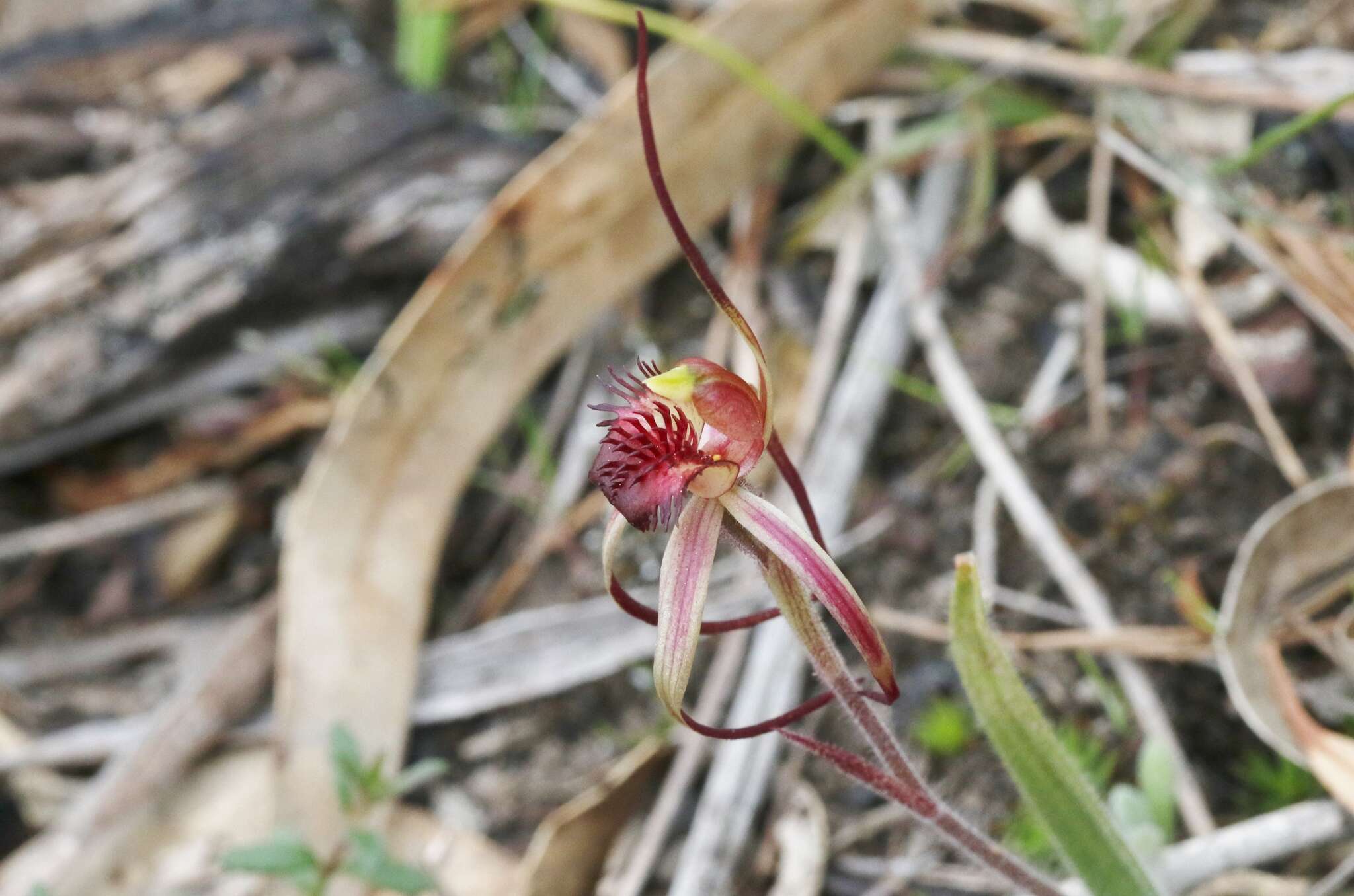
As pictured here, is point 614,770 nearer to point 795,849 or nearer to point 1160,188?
point 795,849

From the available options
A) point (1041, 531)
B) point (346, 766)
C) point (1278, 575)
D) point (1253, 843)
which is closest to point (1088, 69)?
point (1041, 531)

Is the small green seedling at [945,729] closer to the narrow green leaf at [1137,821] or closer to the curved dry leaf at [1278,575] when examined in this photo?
the narrow green leaf at [1137,821]

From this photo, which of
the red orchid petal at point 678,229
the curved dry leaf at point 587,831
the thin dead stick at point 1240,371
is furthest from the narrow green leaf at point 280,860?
the thin dead stick at point 1240,371

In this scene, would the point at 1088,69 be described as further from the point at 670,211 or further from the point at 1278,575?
the point at 670,211

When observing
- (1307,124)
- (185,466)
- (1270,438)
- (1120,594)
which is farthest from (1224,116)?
(185,466)

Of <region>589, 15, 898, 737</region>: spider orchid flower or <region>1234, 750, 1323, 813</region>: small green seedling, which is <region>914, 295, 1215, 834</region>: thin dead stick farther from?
<region>589, 15, 898, 737</region>: spider orchid flower
